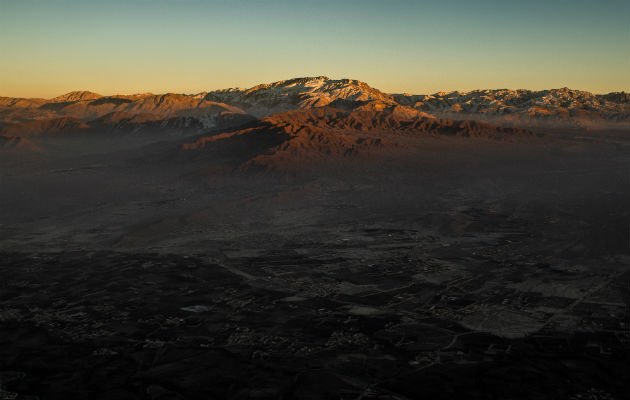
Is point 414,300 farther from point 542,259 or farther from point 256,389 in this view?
point 542,259

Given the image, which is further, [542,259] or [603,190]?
[603,190]

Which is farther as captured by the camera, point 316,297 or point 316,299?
point 316,297

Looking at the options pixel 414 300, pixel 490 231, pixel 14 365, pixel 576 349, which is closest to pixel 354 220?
pixel 490 231

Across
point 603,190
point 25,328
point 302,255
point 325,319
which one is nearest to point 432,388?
point 325,319

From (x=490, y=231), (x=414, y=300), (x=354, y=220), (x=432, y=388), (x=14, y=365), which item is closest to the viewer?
(x=432, y=388)

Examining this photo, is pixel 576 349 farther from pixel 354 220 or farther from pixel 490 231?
pixel 354 220

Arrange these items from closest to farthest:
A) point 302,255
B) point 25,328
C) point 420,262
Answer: point 25,328, point 420,262, point 302,255
